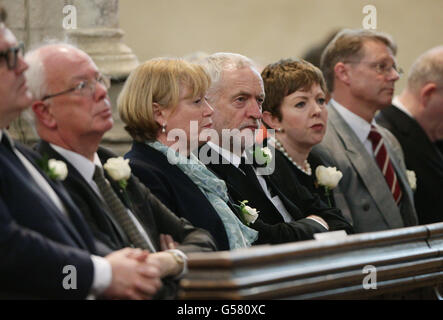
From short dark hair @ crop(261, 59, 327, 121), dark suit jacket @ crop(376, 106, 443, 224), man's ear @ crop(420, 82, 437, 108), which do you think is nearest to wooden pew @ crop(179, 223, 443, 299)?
short dark hair @ crop(261, 59, 327, 121)

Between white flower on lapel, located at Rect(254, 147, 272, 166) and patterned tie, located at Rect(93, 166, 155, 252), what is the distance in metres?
1.34

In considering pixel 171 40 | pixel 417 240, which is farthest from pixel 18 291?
pixel 171 40

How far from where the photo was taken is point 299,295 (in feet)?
10.1

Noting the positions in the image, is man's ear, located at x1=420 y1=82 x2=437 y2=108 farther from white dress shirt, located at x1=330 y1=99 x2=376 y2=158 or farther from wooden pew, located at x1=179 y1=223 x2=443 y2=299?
wooden pew, located at x1=179 y1=223 x2=443 y2=299

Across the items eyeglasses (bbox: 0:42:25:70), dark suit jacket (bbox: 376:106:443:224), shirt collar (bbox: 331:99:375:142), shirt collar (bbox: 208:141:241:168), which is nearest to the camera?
eyeglasses (bbox: 0:42:25:70)

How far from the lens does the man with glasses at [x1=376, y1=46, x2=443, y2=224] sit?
6.20m

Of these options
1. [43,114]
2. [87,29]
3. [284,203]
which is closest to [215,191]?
[284,203]

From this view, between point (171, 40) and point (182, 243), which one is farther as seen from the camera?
point (171, 40)

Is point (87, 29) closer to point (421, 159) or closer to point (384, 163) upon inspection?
point (384, 163)

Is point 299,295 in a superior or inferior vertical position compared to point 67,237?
inferior

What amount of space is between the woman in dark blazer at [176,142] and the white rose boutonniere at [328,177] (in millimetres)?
943

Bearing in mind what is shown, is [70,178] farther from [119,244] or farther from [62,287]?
[62,287]

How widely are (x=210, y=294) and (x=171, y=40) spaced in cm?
856

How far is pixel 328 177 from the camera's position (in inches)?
195
